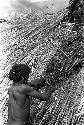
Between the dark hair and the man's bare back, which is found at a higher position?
the dark hair

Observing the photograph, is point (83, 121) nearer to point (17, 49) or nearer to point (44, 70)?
point (44, 70)

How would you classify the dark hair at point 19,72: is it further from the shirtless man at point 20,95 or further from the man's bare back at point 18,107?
the man's bare back at point 18,107

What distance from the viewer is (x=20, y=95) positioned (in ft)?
19.1

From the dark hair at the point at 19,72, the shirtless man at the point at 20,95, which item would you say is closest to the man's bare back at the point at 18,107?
the shirtless man at the point at 20,95

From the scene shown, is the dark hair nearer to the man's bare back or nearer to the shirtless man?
the shirtless man

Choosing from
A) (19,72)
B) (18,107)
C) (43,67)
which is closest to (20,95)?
(18,107)

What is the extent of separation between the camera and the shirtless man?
5789 millimetres

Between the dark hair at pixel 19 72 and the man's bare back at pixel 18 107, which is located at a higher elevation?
the dark hair at pixel 19 72

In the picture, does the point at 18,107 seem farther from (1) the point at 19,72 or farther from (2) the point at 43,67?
(2) the point at 43,67

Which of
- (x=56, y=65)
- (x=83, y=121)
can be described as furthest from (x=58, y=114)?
(x=56, y=65)

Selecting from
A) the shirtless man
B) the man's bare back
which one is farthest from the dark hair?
the man's bare back

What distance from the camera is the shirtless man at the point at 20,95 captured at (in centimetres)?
579

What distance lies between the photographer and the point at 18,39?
10.1m

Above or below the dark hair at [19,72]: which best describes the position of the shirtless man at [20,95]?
below
